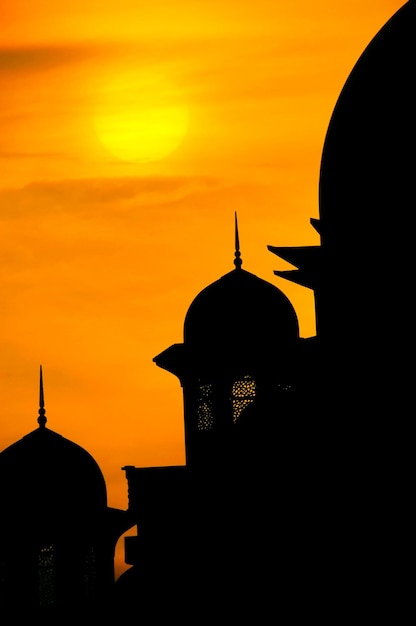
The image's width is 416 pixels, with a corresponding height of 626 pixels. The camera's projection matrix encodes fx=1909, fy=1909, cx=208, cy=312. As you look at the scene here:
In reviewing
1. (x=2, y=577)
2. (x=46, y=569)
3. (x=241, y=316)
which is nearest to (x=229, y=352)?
(x=241, y=316)

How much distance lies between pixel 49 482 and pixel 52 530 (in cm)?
99

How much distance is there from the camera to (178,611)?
89.3 ft

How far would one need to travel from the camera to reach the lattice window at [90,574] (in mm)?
34688

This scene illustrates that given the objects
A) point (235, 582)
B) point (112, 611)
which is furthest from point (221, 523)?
point (112, 611)

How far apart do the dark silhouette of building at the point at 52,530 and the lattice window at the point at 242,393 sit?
4319 mm

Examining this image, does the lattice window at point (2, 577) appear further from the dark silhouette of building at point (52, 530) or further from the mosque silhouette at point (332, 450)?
the mosque silhouette at point (332, 450)

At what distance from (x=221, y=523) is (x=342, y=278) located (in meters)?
4.16

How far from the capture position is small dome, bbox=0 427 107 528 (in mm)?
34188

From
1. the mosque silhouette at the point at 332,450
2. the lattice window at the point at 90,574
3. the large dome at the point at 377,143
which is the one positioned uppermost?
the large dome at the point at 377,143

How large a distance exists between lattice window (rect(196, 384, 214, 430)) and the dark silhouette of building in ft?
12.2

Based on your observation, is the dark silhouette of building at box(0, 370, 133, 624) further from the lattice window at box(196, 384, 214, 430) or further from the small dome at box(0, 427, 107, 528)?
the lattice window at box(196, 384, 214, 430)

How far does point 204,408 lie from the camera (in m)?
31.4

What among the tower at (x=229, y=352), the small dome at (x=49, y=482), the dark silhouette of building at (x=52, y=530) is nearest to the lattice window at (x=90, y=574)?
the dark silhouette of building at (x=52, y=530)

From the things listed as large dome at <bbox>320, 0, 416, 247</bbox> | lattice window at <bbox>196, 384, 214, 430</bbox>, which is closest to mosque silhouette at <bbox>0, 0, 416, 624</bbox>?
large dome at <bbox>320, 0, 416, 247</bbox>
